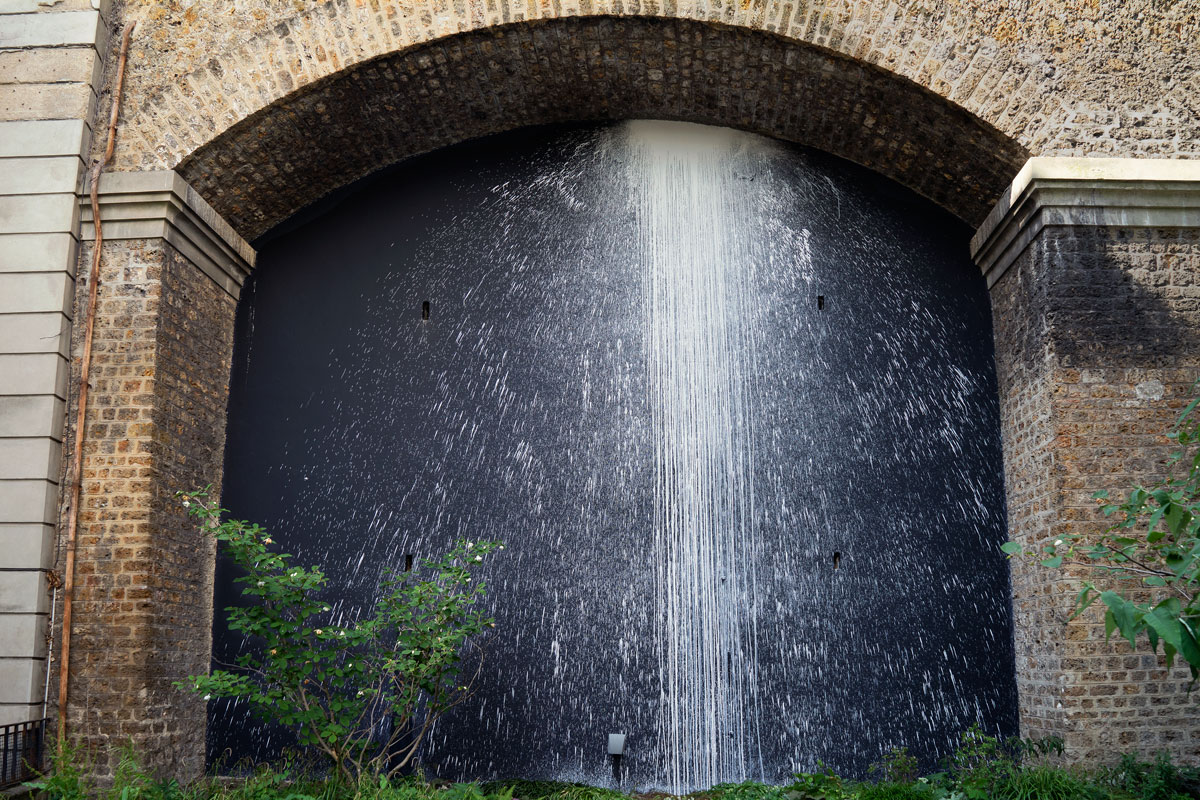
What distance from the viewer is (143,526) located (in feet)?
20.4

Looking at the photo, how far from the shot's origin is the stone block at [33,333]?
6.37 m

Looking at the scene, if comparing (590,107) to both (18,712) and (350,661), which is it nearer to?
(350,661)

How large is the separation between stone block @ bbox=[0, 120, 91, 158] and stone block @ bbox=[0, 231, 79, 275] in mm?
558

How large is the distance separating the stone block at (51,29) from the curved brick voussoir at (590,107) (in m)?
1.08

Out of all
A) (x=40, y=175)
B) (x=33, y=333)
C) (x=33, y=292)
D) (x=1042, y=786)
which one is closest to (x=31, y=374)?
(x=33, y=333)

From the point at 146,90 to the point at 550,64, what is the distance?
2716 mm

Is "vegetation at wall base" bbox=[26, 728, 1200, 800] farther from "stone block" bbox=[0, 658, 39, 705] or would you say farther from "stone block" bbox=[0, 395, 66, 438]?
"stone block" bbox=[0, 395, 66, 438]

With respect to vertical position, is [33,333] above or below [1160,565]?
above

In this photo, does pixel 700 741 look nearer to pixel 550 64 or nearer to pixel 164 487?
pixel 164 487

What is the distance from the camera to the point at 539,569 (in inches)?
276

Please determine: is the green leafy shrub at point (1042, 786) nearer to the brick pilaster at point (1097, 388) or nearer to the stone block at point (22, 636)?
the brick pilaster at point (1097, 388)

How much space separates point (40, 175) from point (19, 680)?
3165 millimetres

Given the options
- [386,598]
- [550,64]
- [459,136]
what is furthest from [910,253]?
[386,598]

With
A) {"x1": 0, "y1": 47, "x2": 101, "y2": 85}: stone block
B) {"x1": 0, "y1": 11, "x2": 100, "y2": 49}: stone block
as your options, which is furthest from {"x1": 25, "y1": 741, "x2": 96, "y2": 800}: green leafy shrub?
{"x1": 0, "y1": 11, "x2": 100, "y2": 49}: stone block
